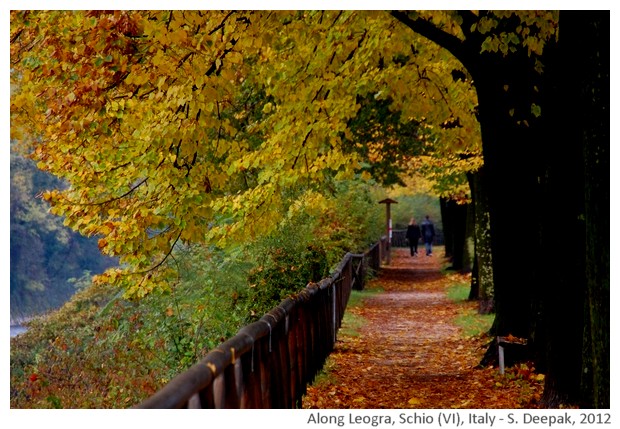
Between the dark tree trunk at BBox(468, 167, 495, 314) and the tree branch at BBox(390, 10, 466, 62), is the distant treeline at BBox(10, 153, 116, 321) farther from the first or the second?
the tree branch at BBox(390, 10, 466, 62)

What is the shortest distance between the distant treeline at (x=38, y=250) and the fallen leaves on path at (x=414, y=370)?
52.7m

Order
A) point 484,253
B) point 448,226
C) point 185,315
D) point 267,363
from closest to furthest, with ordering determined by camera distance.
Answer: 1. point 267,363
2. point 185,315
3. point 484,253
4. point 448,226

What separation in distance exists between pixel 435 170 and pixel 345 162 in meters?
13.9

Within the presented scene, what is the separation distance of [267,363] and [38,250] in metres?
73.9

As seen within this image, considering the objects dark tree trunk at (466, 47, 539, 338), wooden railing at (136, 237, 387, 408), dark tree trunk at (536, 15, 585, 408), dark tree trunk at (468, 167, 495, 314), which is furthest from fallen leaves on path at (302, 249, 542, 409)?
dark tree trunk at (536, 15, 585, 408)

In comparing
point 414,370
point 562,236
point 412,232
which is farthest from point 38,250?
point 562,236

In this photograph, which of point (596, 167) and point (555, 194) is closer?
point (596, 167)

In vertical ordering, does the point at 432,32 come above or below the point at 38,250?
above

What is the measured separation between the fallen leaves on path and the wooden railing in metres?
0.47

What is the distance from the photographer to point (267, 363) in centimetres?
763

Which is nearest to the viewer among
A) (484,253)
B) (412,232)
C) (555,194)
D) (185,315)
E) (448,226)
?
(555,194)

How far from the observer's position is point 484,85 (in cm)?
1149

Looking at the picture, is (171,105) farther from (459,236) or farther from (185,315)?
(459,236)

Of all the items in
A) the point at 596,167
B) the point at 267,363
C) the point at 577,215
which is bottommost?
the point at 267,363
